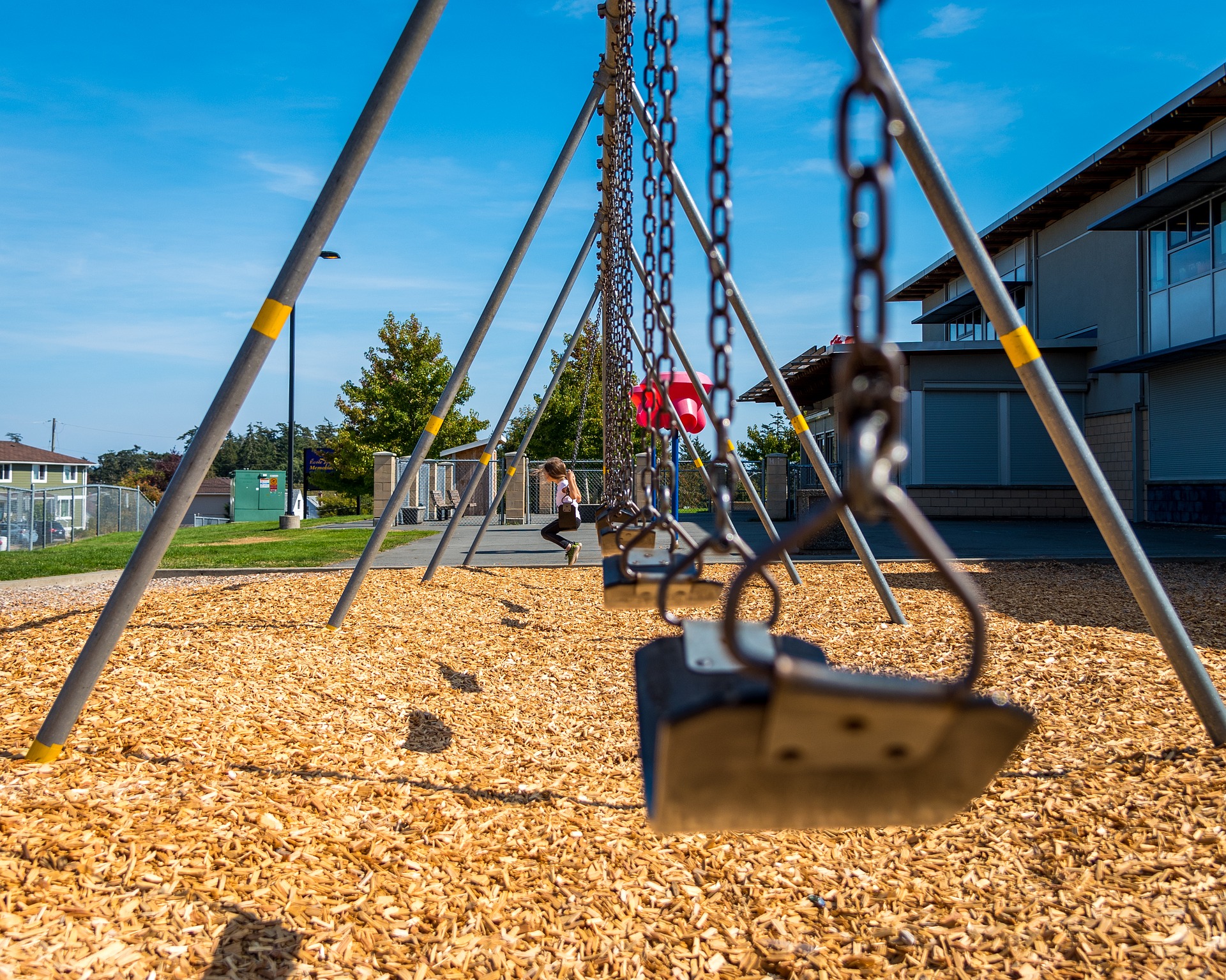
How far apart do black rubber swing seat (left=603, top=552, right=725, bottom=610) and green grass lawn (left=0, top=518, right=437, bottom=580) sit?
849 cm

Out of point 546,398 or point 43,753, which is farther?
point 546,398

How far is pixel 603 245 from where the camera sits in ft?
28.3

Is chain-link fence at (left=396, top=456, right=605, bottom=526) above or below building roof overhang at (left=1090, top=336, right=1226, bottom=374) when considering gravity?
below

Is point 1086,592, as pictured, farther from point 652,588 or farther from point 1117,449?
point 1117,449

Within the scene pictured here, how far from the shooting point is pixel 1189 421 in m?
16.7

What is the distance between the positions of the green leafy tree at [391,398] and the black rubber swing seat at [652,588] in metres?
30.2

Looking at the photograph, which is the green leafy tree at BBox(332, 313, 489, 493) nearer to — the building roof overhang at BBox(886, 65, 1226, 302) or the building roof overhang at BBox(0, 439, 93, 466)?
the building roof overhang at BBox(886, 65, 1226, 302)

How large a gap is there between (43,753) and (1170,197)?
1920 centimetres

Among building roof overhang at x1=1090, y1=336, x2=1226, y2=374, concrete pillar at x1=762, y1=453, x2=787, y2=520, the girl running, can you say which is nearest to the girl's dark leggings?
the girl running

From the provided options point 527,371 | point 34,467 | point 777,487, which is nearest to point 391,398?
point 777,487

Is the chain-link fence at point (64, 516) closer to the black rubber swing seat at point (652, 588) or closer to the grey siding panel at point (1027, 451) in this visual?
the black rubber swing seat at point (652, 588)

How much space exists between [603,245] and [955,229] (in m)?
5.63

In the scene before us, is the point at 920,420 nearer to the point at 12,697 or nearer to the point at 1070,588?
the point at 1070,588

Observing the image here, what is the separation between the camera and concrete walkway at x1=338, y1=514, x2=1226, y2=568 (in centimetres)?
1080
